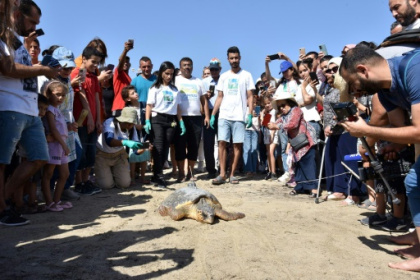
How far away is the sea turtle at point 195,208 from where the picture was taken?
3484 millimetres

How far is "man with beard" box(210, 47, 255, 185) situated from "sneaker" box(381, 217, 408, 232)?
2.88 meters

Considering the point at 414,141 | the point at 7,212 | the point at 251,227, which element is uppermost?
the point at 414,141

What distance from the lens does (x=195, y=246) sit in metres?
2.80

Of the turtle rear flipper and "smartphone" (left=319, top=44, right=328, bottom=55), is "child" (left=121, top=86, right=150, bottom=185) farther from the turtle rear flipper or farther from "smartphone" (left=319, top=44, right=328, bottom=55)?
"smartphone" (left=319, top=44, right=328, bottom=55)

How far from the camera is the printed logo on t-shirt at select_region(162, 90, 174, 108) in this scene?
5.80m

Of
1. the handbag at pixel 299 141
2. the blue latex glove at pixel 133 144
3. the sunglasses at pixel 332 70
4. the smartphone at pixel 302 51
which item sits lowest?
the handbag at pixel 299 141

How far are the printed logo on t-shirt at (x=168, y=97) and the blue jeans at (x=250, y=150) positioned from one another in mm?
1753

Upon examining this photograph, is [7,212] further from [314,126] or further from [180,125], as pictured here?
[314,126]

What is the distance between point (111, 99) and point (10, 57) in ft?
10.8

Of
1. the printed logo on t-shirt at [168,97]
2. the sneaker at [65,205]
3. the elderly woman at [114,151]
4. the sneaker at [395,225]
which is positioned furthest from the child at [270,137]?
the sneaker at [65,205]

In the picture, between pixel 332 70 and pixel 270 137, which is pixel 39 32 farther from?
pixel 270 137

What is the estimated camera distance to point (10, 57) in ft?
9.43

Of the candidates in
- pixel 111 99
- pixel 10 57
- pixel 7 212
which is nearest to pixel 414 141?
pixel 10 57

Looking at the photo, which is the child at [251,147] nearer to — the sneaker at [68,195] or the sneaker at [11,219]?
the sneaker at [68,195]
